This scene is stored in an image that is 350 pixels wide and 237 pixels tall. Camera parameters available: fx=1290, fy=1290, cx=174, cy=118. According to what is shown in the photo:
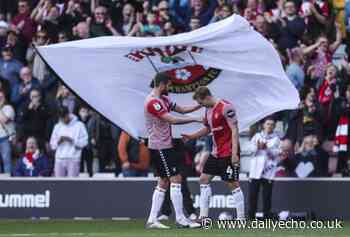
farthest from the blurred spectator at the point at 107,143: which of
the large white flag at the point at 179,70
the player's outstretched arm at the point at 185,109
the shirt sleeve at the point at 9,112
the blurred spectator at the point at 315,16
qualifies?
the player's outstretched arm at the point at 185,109

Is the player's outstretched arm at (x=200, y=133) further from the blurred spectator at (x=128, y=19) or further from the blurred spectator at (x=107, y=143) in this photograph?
the blurred spectator at (x=128, y=19)

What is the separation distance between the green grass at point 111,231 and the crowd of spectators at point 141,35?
214cm

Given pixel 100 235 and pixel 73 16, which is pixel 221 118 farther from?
pixel 73 16

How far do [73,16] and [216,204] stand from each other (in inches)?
227

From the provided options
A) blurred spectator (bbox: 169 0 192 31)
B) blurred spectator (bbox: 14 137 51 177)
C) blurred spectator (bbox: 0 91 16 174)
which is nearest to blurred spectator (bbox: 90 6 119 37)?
blurred spectator (bbox: 169 0 192 31)

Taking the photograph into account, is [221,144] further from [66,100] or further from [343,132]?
[66,100]

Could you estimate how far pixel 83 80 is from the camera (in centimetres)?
2016

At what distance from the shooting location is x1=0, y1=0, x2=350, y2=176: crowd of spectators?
876 inches

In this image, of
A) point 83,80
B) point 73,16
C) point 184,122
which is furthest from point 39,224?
point 73,16

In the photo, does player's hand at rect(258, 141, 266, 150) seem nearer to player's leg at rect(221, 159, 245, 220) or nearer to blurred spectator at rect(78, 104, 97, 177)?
player's leg at rect(221, 159, 245, 220)

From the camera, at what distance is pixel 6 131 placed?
957 inches

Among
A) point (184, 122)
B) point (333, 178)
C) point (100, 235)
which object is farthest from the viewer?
point (333, 178)

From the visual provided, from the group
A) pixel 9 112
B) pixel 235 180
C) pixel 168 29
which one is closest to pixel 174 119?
pixel 235 180

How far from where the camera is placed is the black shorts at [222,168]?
18.6 m
